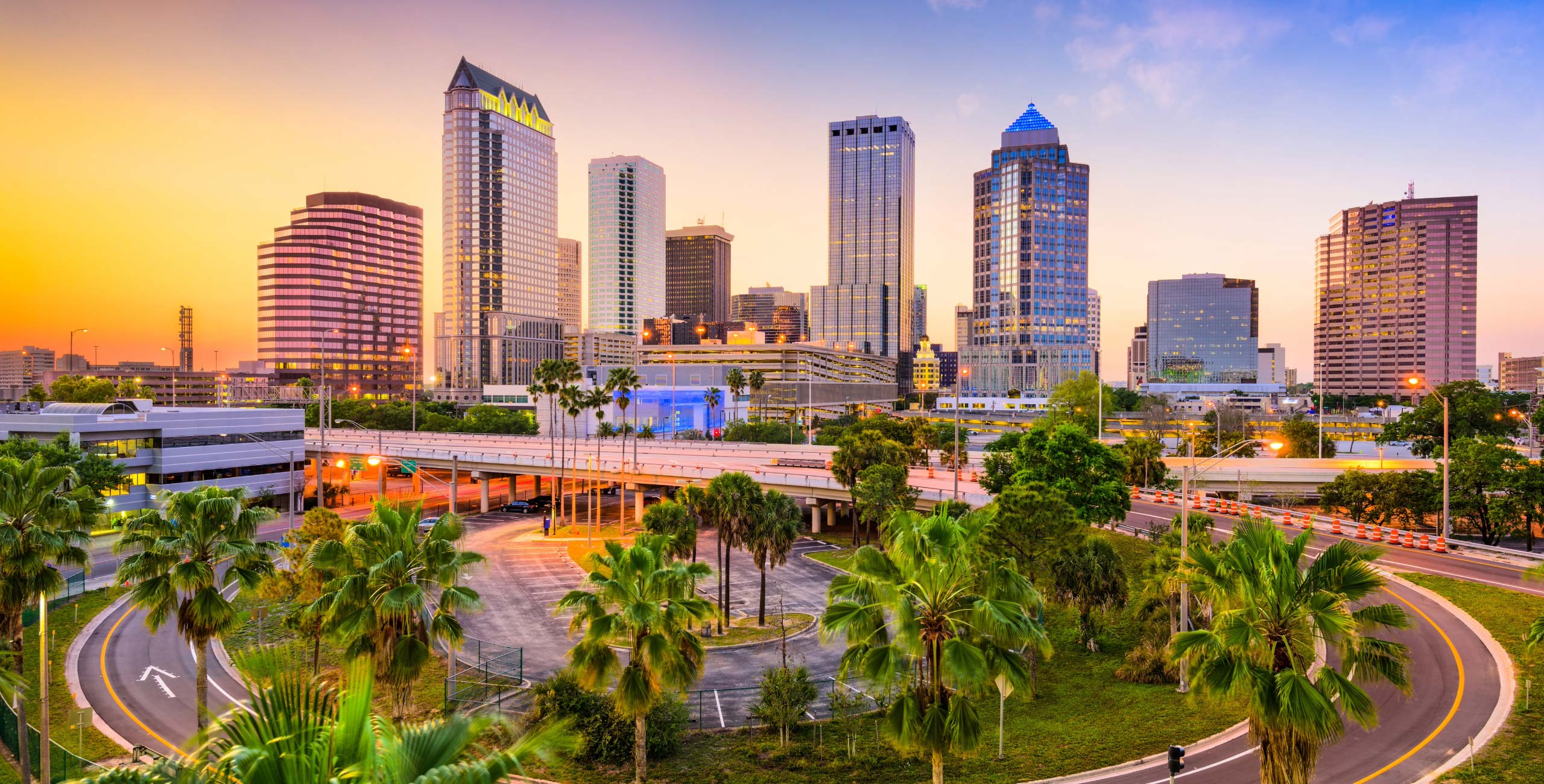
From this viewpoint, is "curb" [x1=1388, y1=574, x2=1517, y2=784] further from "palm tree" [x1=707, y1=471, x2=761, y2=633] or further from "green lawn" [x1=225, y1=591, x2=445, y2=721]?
"green lawn" [x1=225, y1=591, x2=445, y2=721]

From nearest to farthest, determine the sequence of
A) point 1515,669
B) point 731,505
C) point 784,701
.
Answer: point 784,701 → point 1515,669 → point 731,505

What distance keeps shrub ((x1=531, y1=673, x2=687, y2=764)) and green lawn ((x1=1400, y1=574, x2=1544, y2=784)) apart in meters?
21.4

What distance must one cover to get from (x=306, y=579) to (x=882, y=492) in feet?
110

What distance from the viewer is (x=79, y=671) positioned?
107ft

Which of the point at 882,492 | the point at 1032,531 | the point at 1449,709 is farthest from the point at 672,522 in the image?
the point at 1449,709

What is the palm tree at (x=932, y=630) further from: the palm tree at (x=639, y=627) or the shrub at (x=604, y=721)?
the shrub at (x=604, y=721)

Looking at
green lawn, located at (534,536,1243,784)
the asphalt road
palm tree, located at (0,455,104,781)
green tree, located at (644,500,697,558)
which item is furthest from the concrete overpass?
palm tree, located at (0,455,104,781)

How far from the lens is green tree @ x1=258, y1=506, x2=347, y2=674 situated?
27.0 meters

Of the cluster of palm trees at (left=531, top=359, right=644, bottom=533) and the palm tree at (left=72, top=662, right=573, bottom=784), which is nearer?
the palm tree at (left=72, top=662, right=573, bottom=784)

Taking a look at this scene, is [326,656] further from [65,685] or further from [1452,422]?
[1452,422]

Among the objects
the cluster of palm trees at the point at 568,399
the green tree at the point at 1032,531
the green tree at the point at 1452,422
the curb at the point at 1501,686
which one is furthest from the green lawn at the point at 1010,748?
the green tree at the point at 1452,422

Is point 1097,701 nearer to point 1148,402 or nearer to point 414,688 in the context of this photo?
point 414,688

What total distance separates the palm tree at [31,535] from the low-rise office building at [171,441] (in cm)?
3915

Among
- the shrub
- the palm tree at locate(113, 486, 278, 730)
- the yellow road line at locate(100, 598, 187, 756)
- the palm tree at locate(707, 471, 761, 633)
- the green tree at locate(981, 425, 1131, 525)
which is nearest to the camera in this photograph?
the palm tree at locate(113, 486, 278, 730)
